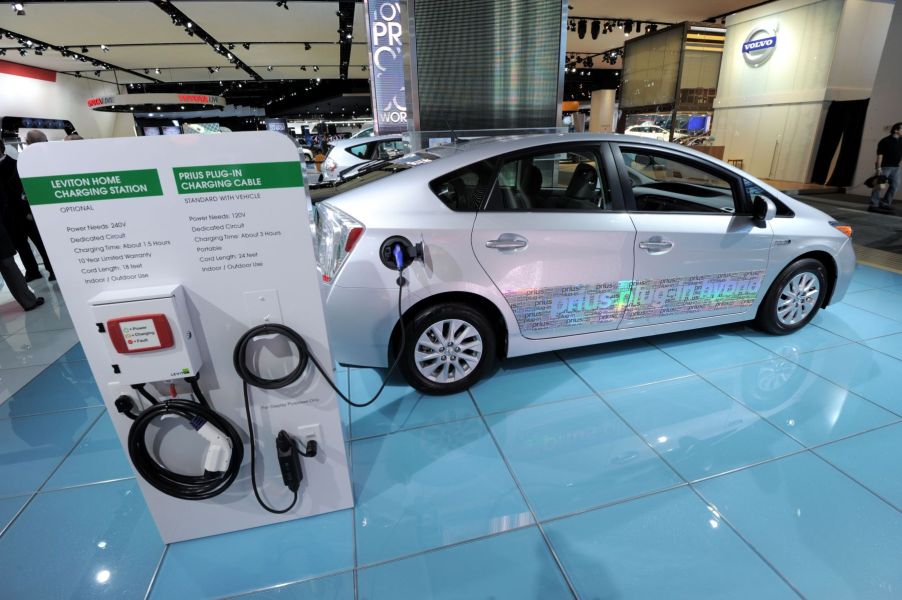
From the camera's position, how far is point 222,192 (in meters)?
1.34

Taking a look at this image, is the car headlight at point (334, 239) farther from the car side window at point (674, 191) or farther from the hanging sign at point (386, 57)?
the hanging sign at point (386, 57)

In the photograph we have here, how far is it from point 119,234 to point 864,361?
13.2 ft

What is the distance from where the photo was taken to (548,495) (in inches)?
75.0

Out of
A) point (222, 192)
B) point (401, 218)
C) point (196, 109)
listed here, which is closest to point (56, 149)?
point (222, 192)

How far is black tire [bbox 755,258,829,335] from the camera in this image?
3.02m

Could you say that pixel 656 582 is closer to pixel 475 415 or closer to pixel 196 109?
pixel 475 415

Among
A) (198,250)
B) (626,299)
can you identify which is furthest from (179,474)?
(626,299)

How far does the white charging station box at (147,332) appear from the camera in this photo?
132 cm

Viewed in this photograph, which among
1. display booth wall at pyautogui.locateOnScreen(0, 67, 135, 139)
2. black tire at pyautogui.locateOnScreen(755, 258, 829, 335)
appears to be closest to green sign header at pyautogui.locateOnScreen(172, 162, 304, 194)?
black tire at pyautogui.locateOnScreen(755, 258, 829, 335)

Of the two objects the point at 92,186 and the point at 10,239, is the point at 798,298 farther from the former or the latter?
the point at 10,239

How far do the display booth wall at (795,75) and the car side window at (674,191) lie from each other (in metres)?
10.7

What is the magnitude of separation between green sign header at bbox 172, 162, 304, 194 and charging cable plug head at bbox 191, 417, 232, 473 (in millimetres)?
777

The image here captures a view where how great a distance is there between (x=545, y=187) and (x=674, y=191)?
127 centimetres

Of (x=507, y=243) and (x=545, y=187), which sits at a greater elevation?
(x=545, y=187)
